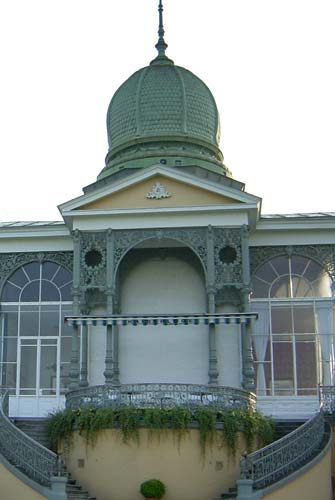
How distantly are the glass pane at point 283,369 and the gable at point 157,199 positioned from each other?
510 cm

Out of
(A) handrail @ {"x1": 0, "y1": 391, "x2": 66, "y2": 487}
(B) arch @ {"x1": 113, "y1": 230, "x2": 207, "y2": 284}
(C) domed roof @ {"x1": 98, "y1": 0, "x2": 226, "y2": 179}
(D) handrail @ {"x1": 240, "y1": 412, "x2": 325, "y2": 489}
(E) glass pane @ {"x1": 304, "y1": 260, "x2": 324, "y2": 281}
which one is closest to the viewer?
(D) handrail @ {"x1": 240, "y1": 412, "x2": 325, "y2": 489}

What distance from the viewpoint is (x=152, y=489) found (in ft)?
63.2

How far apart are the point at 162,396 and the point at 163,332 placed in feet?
22.4

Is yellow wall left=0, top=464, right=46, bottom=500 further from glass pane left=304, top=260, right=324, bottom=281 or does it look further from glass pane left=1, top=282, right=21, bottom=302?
glass pane left=304, top=260, right=324, bottom=281

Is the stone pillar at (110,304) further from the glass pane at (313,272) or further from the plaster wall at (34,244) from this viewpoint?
the glass pane at (313,272)

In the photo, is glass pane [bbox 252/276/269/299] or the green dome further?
the green dome

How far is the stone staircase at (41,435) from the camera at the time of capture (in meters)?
19.8

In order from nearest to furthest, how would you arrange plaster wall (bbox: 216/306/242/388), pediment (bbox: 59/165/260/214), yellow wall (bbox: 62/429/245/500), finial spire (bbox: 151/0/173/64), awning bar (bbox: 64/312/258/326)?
yellow wall (bbox: 62/429/245/500), awning bar (bbox: 64/312/258/326), pediment (bbox: 59/165/260/214), plaster wall (bbox: 216/306/242/388), finial spire (bbox: 151/0/173/64)

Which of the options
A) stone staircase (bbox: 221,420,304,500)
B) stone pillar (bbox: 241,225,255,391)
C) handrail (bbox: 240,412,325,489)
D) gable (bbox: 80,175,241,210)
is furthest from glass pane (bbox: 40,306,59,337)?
handrail (bbox: 240,412,325,489)

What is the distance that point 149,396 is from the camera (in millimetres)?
21125

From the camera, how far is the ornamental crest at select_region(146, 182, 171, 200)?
26.5 meters

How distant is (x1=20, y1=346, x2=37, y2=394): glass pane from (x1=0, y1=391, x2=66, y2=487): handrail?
706 cm

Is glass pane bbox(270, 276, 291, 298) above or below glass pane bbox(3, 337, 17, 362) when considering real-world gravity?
above

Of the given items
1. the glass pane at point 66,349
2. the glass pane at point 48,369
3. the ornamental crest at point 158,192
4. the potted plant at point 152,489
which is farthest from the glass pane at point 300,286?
the potted plant at point 152,489
